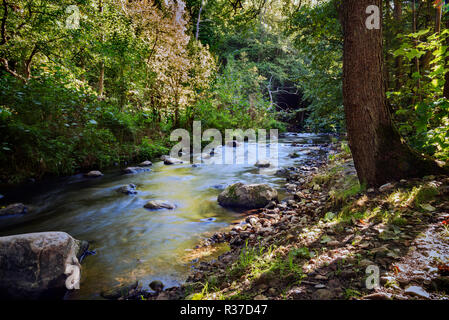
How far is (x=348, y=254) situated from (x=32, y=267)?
3.20 meters

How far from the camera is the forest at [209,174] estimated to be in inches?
94.5

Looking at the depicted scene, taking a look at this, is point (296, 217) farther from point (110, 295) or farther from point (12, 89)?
point (12, 89)

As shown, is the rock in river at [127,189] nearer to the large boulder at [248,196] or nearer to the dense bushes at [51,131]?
the dense bushes at [51,131]

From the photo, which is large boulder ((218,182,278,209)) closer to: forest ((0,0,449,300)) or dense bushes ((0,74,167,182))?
forest ((0,0,449,300))

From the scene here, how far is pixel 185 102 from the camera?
12938 mm

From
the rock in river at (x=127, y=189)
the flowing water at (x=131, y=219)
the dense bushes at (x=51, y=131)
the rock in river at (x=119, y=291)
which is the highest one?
the dense bushes at (x=51, y=131)

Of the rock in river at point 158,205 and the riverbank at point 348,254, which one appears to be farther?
the rock in river at point 158,205

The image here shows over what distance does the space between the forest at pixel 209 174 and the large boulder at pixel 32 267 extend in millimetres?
19

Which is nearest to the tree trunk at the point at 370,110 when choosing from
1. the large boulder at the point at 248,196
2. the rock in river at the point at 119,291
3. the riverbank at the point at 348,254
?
the riverbank at the point at 348,254

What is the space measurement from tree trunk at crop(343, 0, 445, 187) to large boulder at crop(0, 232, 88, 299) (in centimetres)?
413

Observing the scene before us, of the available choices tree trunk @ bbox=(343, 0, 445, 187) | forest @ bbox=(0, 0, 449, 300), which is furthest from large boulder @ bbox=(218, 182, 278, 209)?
tree trunk @ bbox=(343, 0, 445, 187)

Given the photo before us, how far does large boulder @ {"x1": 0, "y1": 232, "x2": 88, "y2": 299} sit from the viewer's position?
2.54 m
